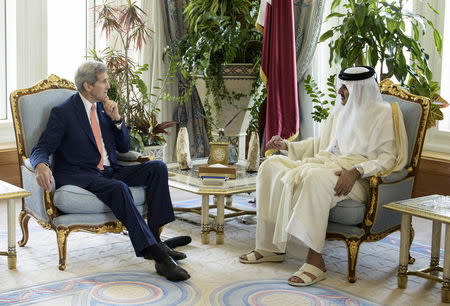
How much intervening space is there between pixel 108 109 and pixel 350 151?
1445 millimetres

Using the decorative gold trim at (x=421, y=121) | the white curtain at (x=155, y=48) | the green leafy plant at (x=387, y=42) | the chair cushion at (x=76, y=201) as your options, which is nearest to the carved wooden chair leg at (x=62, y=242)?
the chair cushion at (x=76, y=201)

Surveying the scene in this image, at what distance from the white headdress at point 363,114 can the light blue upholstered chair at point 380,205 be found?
0.21 m

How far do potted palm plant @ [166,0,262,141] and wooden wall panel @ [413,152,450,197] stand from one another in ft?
4.79

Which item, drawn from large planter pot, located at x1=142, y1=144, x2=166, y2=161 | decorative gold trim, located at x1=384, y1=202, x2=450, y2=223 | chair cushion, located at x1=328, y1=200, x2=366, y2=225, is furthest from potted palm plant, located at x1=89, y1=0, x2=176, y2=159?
decorative gold trim, located at x1=384, y1=202, x2=450, y2=223

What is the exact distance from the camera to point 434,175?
18.3 feet

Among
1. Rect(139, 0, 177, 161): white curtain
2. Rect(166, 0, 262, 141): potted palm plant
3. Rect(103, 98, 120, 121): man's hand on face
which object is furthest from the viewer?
Rect(139, 0, 177, 161): white curtain

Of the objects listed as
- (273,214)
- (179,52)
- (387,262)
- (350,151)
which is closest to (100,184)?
(273,214)

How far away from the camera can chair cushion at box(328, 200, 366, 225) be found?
388 cm

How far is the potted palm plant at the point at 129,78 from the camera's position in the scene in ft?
18.5

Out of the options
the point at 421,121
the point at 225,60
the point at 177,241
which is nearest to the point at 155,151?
the point at 225,60

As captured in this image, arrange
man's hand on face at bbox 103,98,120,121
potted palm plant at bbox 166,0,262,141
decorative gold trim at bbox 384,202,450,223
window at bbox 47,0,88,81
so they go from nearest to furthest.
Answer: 1. decorative gold trim at bbox 384,202,450,223
2. man's hand on face at bbox 103,98,120,121
3. potted palm plant at bbox 166,0,262,141
4. window at bbox 47,0,88,81

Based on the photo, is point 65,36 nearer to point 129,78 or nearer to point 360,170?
point 129,78

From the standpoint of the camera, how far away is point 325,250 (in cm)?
449

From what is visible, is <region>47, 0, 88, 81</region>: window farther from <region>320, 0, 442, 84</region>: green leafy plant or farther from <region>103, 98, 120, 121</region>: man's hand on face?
<region>320, 0, 442, 84</region>: green leafy plant
